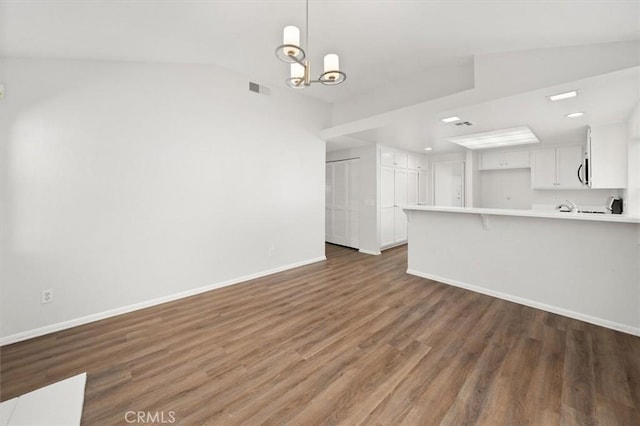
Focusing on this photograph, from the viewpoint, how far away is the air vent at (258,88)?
3876 millimetres

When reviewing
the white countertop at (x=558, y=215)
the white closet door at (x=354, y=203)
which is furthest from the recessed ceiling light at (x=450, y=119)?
the white closet door at (x=354, y=203)

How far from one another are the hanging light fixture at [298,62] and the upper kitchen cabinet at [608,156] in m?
4.26

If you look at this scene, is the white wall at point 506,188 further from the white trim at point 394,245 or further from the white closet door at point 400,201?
the white trim at point 394,245

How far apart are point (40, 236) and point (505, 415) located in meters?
4.10

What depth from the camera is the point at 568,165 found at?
16.3ft

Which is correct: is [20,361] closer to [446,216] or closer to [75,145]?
[75,145]

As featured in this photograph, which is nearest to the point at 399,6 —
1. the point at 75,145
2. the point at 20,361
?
the point at 75,145

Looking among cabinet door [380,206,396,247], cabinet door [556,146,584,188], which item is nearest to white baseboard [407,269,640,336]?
cabinet door [380,206,396,247]

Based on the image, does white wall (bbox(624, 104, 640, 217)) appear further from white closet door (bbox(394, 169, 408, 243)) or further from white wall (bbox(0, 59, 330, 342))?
white wall (bbox(0, 59, 330, 342))

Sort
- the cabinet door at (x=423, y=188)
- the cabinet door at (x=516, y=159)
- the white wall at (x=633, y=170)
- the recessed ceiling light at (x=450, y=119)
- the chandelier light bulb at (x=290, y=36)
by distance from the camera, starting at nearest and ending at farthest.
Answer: the chandelier light bulb at (x=290, y=36) → the white wall at (x=633, y=170) → the recessed ceiling light at (x=450, y=119) → the cabinet door at (x=516, y=159) → the cabinet door at (x=423, y=188)

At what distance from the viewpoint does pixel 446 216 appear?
3.79m

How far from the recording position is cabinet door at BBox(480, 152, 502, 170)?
584 cm

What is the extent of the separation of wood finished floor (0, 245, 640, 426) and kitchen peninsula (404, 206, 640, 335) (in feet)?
0.83

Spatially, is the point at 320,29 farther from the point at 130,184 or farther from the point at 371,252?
the point at 371,252
